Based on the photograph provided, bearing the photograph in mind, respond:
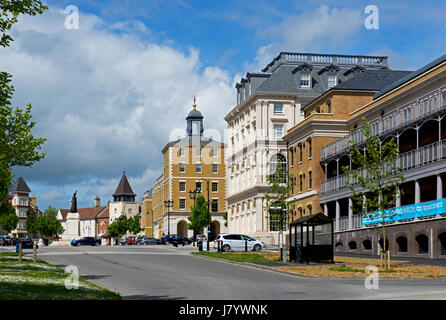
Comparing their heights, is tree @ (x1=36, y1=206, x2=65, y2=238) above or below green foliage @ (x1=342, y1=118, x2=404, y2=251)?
below

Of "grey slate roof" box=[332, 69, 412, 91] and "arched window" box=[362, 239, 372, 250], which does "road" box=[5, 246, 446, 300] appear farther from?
"grey slate roof" box=[332, 69, 412, 91]

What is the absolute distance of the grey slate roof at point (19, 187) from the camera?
181137 mm

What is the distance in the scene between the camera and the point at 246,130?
9112cm

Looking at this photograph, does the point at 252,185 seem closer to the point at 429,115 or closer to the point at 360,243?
the point at 360,243

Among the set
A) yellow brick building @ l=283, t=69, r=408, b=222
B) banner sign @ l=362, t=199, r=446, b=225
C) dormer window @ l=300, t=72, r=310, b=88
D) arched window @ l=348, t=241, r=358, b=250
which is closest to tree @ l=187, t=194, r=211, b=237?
dormer window @ l=300, t=72, r=310, b=88

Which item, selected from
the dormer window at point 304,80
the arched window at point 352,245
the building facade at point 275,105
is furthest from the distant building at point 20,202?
the arched window at point 352,245

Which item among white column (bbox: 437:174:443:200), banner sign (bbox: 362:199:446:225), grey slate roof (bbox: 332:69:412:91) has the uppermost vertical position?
grey slate roof (bbox: 332:69:412:91)

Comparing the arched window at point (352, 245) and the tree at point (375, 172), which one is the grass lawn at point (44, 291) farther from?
the arched window at point (352, 245)

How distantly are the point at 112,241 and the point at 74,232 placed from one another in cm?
7309

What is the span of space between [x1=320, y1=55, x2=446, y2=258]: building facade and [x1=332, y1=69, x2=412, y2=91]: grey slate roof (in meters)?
3.74

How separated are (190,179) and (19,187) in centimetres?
6604

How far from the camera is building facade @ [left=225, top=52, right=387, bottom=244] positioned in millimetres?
84000
